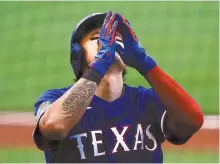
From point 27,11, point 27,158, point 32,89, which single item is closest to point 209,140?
point 27,158

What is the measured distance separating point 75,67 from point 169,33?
720 cm

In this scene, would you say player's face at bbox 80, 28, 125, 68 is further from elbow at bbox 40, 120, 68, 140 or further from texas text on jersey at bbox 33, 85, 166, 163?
elbow at bbox 40, 120, 68, 140

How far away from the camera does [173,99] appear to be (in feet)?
7.31

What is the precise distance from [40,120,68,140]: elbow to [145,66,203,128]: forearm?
38 centimetres

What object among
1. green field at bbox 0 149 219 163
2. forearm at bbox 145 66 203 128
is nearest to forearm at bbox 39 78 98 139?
forearm at bbox 145 66 203 128

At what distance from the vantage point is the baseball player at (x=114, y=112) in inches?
85.4

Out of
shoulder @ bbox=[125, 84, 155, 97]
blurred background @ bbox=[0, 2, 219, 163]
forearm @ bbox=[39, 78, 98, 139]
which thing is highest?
blurred background @ bbox=[0, 2, 219, 163]

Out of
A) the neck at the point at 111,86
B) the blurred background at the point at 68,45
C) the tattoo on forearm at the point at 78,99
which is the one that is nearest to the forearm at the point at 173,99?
the neck at the point at 111,86

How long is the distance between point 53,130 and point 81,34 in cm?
47

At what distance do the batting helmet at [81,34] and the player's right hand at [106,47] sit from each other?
123 millimetres

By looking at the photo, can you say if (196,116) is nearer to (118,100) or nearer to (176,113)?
(176,113)

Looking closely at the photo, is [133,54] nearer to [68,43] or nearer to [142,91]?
[142,91]

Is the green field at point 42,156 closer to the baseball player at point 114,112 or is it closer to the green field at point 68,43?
the green field at point 68,43

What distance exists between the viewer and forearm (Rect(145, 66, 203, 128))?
222 cm
